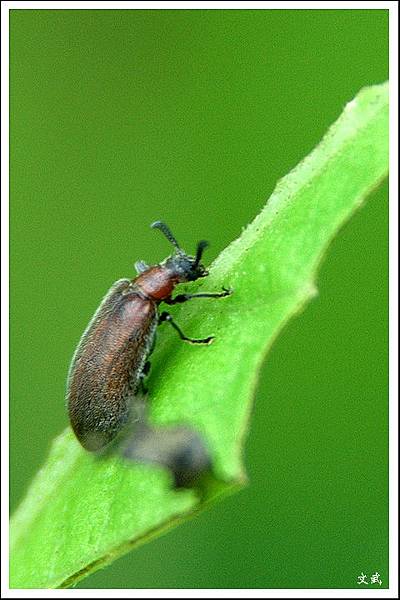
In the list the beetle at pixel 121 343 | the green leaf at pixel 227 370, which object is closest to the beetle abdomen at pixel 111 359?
the beetle at pixel 121 343

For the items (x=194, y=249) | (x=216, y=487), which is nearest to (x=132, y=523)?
(x=216, y=487)

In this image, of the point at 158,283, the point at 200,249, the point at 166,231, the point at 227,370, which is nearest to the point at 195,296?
the point at 200,249

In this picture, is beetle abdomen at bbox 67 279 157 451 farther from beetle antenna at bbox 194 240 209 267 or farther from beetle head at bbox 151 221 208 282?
beetle antenna at bbox 194 240 209 267

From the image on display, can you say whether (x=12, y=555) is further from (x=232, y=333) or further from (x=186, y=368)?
(x=232, y=333)

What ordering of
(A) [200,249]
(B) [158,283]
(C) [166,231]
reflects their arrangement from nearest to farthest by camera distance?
1. (A) [200,249]
2. (C) [166,231]
3. (B) [158,283]

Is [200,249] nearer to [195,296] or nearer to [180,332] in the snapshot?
[195,296]

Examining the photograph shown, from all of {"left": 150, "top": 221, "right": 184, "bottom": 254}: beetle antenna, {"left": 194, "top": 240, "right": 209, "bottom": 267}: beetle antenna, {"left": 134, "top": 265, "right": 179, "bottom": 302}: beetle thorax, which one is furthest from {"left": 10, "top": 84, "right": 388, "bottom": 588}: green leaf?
{"left": 134, "top": 265, "right": 179, "bottom": 302}: beetle thorax

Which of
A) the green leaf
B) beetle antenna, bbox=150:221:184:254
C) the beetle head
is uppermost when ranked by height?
beetle antenna, bbox=150:221:184:254
